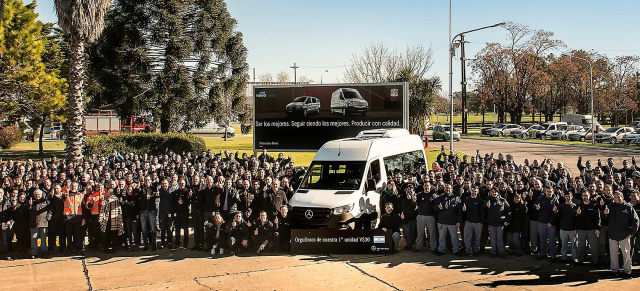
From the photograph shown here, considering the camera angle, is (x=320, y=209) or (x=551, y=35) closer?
(x=320, y=209)

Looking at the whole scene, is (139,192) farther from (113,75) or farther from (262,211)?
(113,75)

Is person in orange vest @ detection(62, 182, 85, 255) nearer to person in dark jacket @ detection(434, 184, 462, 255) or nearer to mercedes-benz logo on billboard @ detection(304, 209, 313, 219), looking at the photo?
mercedes-benz logo on billboard @ detection(304, 209, 313, 219)

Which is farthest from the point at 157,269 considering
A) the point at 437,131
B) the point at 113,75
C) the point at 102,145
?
the point at 437,131

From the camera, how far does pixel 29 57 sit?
97.2 feet

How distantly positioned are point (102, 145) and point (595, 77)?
2717 inches

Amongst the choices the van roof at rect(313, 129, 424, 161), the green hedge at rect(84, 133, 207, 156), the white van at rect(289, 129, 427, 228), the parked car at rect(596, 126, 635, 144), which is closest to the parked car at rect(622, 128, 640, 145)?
the parked car at rect(596, 126, 635, 144)

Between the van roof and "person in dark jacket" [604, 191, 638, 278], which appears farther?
the van roof

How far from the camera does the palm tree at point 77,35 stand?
68.4ft

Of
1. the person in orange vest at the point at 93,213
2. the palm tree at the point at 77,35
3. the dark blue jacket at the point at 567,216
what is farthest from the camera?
the palm tree at the point at 77,35

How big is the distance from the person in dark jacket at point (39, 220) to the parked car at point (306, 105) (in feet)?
47.4

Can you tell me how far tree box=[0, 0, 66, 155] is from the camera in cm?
2909

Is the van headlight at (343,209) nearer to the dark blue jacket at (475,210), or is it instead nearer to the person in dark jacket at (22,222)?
the dark blue jacket at (475,210)

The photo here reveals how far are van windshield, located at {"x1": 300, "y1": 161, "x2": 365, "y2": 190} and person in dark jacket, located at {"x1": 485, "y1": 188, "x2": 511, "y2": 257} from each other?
3.19 m

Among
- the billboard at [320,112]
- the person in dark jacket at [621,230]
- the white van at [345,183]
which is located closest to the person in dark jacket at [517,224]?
the person in dark jacket at [621,230]
